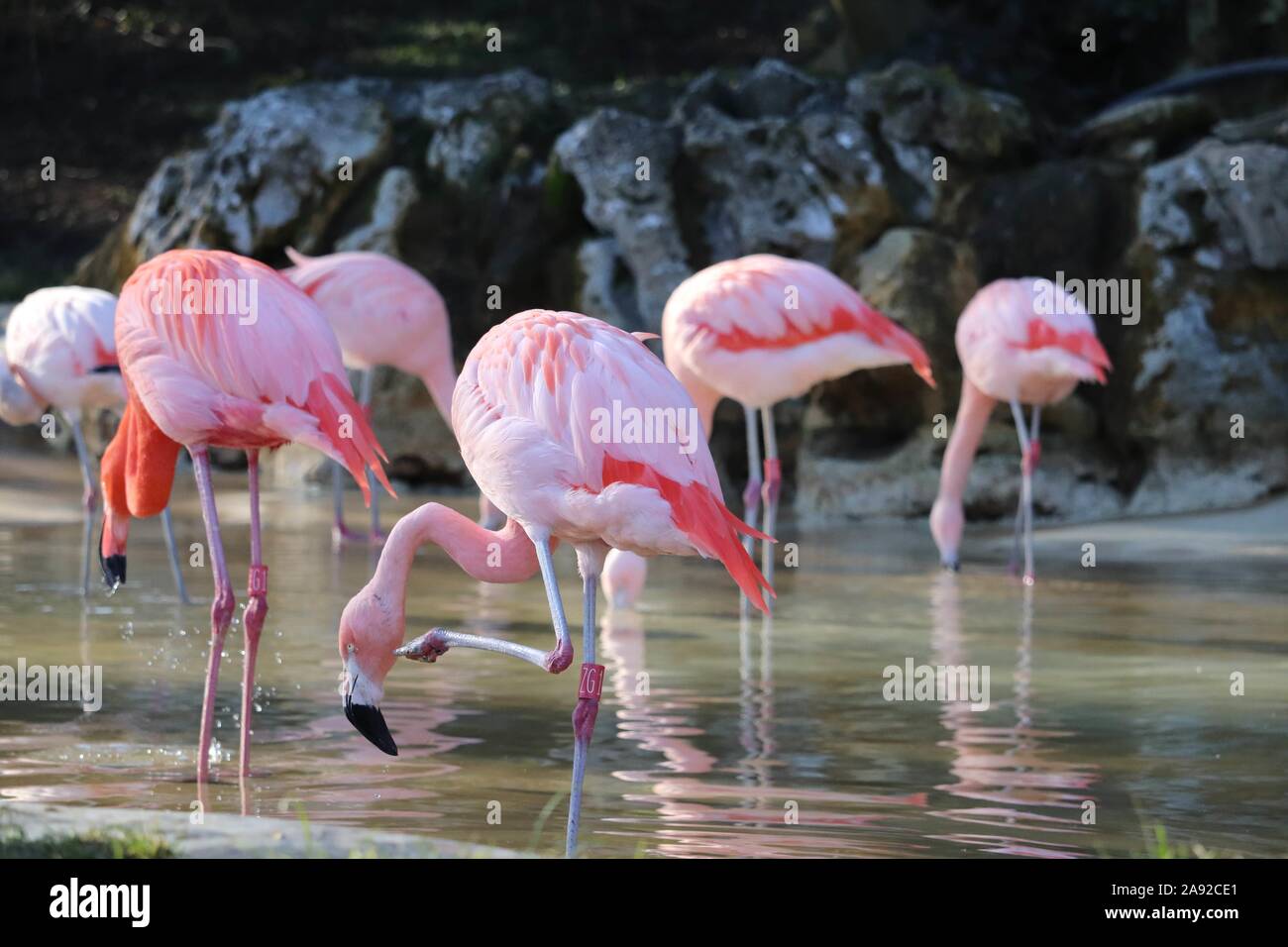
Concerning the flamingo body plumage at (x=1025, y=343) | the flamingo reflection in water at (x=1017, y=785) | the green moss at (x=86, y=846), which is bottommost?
the flamingo reflection in water at (x=1017, y=785)

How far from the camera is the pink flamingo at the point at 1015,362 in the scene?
8234 millimetres

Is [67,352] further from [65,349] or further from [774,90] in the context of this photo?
[774,90]

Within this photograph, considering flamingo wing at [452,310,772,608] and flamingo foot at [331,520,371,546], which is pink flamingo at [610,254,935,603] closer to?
flamingo foot at [331,520,371,546]

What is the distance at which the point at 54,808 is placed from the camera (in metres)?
3.52

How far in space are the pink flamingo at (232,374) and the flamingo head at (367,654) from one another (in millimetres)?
566

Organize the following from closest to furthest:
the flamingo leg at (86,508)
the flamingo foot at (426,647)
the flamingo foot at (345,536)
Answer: the flamingo foot at (426,647) < the flamingo leg at (86,508) < the flamingo foot at (345,536)

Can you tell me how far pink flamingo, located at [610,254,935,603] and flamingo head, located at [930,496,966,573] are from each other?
859 millimetres

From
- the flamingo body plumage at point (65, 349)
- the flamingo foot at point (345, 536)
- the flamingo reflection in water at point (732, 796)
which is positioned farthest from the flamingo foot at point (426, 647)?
the flamingo foot at point (345, 536)

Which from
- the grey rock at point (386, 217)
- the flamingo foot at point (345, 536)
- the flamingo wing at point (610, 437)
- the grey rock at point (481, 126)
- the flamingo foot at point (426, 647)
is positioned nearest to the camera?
the flamingo wing at point (610, 437)

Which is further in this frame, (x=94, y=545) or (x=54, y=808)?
(x=94, y=545)

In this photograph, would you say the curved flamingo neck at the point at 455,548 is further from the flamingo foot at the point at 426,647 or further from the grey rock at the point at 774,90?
the grey rock at the point at 774,90
